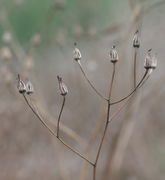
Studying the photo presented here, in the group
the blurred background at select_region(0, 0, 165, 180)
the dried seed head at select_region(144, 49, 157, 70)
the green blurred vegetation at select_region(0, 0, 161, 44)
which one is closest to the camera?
the dried seed head at select_region(144, 49, 157, 70)

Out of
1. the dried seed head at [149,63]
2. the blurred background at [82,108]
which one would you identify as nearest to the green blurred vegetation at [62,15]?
the blurred background at [82,108]

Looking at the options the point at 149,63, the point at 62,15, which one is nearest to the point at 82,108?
the point at 62,15

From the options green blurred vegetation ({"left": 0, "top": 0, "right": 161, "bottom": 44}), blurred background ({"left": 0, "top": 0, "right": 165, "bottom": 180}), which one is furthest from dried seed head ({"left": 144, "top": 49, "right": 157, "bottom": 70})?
green blurred vegetation ({"left": 0, "top": 0, "right": 161, "bottom": 44})

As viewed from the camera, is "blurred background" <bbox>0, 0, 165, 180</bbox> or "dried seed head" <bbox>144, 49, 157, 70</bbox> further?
"blurred background" <bbox>0, 0, 165, 180</bbox>

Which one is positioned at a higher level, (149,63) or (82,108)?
(149,63)

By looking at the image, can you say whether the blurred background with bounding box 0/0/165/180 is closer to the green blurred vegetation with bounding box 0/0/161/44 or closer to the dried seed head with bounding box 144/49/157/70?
the green blurred vegetation with bounding box 0/0/161/44

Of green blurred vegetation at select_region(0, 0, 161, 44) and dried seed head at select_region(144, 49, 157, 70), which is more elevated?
green blurred vegetation at select_region(0, 0, 161, 44)

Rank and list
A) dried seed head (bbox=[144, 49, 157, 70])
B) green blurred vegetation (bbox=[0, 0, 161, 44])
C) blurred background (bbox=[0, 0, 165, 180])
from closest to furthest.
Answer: dried seed head (bbox=[144, 49, 157, 70]) → blurred background (bbox=[0, 0, 165, 180]) → green blurred vegetation (bbox=[0, 0, 161, 44])

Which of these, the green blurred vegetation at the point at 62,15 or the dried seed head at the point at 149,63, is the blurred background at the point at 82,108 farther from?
the dried seed head at the point at 149,63

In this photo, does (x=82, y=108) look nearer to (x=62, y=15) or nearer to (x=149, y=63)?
(x=62, y=15)
